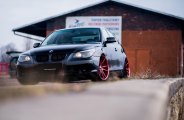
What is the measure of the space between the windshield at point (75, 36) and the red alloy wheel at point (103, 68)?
46 centimetres

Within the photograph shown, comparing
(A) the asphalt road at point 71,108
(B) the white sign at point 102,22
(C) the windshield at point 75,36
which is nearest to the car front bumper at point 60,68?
(C) the windshield at point 75,36

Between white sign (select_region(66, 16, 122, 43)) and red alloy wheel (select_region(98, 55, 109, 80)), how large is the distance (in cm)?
1828

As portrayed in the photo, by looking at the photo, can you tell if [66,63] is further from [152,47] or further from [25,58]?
[152,47]

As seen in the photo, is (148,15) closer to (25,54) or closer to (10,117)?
(25,54)

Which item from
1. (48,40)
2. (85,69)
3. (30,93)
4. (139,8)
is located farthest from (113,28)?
(30,93)

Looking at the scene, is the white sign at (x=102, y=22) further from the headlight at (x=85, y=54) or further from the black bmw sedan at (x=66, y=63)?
the headlight at (x=85, y=54)

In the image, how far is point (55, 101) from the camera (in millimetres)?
571

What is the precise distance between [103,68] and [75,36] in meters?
0.95

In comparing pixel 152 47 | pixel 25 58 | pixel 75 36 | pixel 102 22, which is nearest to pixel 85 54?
pixel 25 58

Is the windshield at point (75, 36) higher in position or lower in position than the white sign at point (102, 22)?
lower

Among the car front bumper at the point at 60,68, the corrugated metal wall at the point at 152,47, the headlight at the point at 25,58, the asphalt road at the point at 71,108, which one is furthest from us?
the corrugated metal wall at the point at 152,47

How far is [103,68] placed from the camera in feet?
17.2

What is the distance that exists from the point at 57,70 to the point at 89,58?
506mm

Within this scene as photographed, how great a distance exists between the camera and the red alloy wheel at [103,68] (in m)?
4.95
